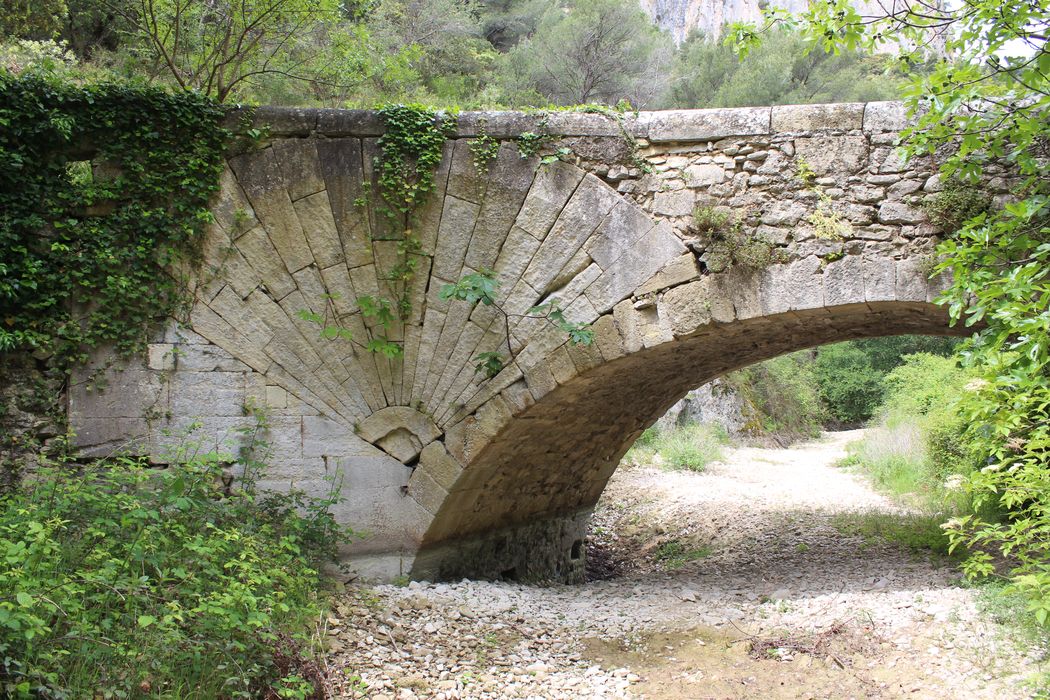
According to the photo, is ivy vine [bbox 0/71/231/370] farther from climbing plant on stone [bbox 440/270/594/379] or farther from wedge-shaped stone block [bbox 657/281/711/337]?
wedge-shaped stone block [bbox 657/281/711/337]

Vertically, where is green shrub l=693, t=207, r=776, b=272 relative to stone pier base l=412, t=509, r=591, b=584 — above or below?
above

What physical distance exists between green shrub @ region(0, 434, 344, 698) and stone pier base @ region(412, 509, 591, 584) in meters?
1.47

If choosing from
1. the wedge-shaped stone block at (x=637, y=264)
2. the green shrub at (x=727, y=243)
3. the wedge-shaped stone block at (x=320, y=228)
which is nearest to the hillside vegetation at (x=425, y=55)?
the wedge-shaped stone block at (x=320, y=228)

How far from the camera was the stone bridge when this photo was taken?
16.0ft

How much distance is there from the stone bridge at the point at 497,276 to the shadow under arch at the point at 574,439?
0.05 metres

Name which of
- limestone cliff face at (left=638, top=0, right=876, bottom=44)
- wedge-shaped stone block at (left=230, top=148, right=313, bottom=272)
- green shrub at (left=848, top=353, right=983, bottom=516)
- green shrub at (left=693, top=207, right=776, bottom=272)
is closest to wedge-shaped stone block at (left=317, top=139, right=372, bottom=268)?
wedge-shaped stone block at (left=230, top=148, right=313, bottom=272)

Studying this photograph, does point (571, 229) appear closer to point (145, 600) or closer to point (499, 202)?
point (499, 202)

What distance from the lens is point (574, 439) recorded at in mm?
6730

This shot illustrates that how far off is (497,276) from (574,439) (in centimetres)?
198

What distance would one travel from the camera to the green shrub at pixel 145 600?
2.93 m

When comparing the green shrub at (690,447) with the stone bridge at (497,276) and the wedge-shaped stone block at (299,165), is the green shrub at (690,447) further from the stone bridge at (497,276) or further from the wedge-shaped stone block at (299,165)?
the wedge-shaped stone block at (299,165)

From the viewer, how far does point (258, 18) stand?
6.51 metres

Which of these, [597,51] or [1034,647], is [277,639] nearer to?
[1034,647]

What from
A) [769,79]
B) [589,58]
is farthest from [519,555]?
[769,79]
